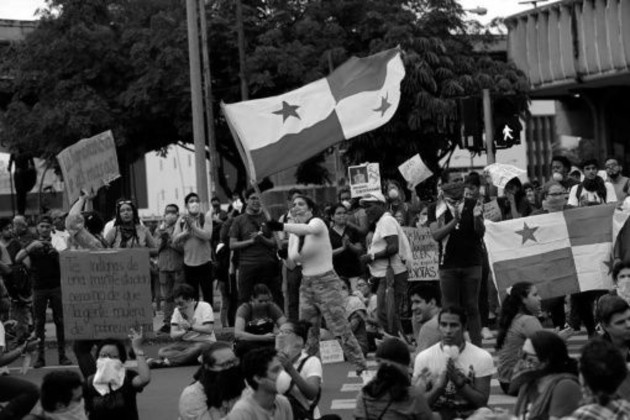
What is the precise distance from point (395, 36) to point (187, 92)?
5.59 m

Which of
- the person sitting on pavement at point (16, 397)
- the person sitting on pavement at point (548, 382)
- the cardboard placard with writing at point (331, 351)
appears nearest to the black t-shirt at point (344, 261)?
the cardboard placard with writing at point (331, 351)

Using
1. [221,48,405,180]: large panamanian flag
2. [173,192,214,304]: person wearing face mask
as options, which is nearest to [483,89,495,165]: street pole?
[221,48,405,180]: large panamanian flag

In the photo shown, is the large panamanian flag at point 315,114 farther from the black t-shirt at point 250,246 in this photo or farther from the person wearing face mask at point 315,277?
the person wearing face mask at point 315,277

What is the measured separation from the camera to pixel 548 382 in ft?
28.8

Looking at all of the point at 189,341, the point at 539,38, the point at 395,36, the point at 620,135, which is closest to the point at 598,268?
the point at 189,341

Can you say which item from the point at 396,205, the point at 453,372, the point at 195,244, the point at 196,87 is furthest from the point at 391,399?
the point at 196,87

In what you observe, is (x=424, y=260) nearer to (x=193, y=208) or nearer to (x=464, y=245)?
(x=193, y=208)

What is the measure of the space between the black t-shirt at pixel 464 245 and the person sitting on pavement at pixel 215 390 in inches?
203

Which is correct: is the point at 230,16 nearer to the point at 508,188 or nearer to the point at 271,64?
the point at 271,64

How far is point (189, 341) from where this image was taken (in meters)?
15.6

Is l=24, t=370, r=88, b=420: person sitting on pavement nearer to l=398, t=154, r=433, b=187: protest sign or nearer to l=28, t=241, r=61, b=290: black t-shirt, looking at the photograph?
l=28, t=241, r=61, b=290: black t-shirt

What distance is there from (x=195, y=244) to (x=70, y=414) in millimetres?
9799

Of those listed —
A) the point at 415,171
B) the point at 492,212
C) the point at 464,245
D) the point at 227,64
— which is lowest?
the point at 464,245

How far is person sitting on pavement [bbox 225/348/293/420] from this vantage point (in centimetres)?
958
